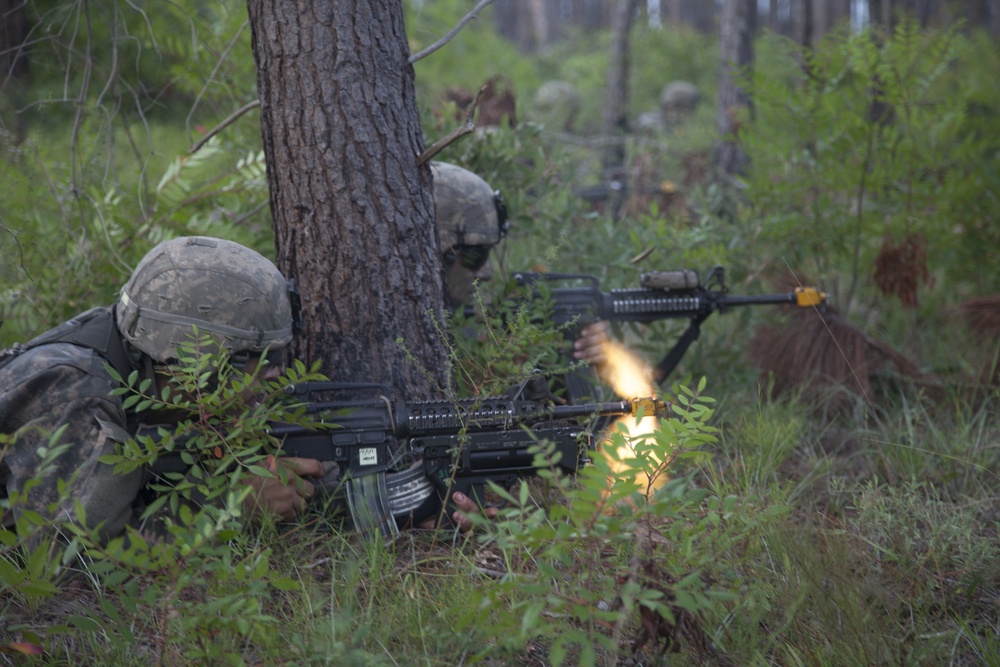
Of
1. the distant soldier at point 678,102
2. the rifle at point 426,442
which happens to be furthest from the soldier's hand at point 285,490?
the distant soldier at point 678,102

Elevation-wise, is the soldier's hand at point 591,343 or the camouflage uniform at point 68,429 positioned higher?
the camouflage uniform at point 68,429

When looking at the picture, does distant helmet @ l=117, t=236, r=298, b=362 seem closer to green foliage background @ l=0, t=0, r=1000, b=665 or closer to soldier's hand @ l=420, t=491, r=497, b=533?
green foliage background @ l=0, t=0, r=1000, b=665

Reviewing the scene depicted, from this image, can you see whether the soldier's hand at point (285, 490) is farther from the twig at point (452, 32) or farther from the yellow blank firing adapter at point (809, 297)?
the yellow blank firing adapter at point (809, 297)

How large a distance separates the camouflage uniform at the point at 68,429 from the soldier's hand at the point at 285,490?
37cm

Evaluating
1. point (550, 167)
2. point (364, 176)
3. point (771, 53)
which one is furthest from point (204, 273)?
point (771, 53)

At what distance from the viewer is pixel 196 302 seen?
261 centimetres

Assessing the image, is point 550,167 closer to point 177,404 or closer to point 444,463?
point 444,463

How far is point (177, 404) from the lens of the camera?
2299 millimetres

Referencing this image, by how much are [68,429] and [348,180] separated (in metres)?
1.24

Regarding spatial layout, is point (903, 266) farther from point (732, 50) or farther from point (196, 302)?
point (732, 50)

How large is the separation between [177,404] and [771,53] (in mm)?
16129

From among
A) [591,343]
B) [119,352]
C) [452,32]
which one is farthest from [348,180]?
[591,343]

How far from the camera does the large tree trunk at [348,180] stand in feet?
9.76

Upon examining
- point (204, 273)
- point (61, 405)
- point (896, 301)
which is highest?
point (204, 273)
